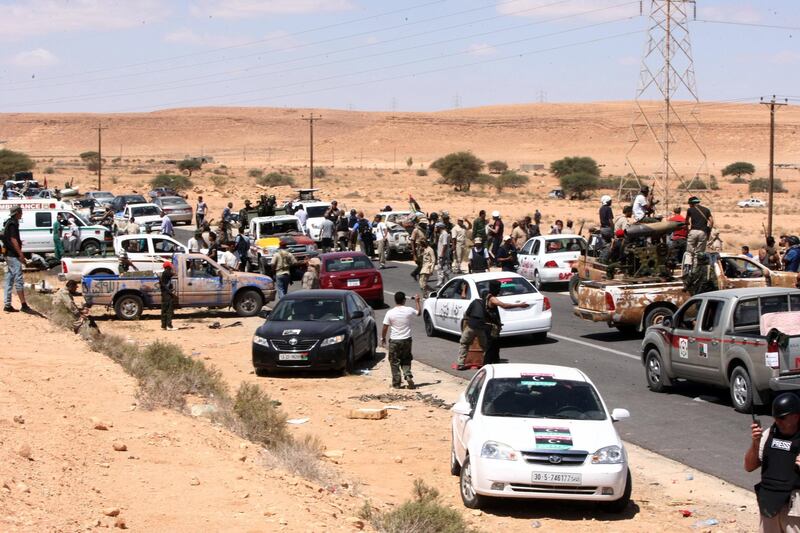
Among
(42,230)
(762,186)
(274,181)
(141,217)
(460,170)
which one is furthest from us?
(460,170)

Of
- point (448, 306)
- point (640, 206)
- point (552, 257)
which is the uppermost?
point (640, 206)

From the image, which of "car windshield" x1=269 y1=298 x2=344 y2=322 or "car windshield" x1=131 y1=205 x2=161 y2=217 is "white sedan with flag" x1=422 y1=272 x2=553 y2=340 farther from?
"car windshield" x1=131 y1=205 x2=161 y2=217

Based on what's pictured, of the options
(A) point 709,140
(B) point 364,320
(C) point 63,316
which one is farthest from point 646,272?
(A) point 709,140

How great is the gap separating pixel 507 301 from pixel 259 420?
834cm

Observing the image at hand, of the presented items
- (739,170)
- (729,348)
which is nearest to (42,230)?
(729,348)

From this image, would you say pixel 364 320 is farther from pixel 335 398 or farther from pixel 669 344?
pixel 669 344

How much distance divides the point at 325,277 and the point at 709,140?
424ft

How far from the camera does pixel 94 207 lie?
52.8 m

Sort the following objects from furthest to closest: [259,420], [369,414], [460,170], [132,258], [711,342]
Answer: [460,170]
[132,258]
[369,414]
[711,342]
[259,420]

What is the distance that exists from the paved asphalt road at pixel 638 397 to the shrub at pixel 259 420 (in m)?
4.42

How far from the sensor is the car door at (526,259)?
2978cm

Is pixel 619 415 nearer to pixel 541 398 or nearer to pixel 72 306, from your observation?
pixel 541 398

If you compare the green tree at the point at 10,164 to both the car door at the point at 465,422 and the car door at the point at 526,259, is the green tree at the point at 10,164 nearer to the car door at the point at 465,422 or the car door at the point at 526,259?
the car door at the point at 526,259

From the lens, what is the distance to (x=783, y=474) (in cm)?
721
